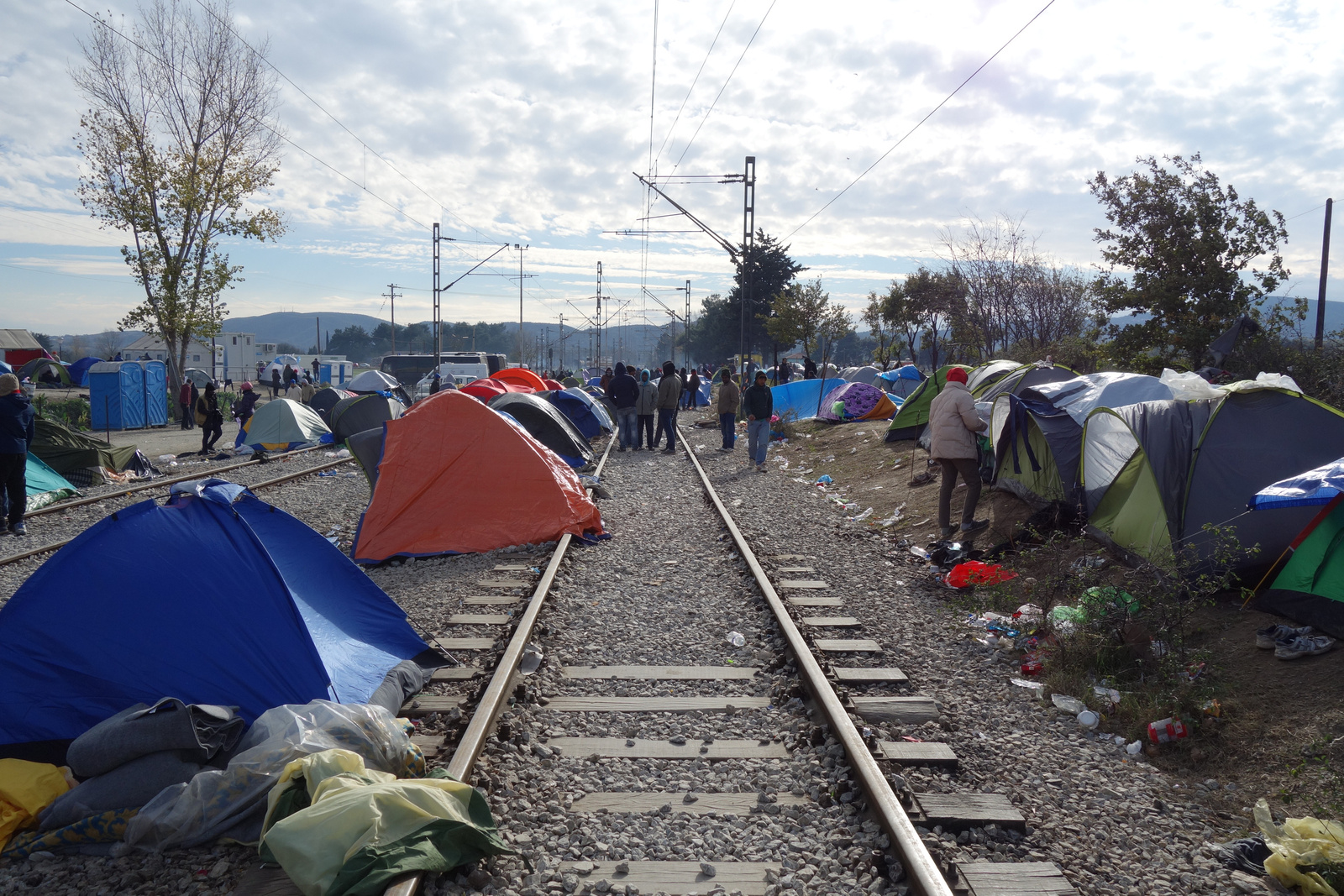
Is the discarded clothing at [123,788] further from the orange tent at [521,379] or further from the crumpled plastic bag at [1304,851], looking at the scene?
the orange tent at [521,379]

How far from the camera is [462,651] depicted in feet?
19.0

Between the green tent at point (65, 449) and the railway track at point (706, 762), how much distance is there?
1168cm

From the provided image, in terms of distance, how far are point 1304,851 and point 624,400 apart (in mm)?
16464

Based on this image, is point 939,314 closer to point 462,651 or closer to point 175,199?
point 175,199

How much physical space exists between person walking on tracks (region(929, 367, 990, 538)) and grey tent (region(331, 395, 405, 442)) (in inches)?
611

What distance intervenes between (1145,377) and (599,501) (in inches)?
282

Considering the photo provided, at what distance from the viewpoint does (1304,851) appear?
3.21 meters

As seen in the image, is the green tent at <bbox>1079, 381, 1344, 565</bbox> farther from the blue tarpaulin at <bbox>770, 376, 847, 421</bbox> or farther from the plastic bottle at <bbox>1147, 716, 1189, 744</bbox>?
the blue tarpaulin at <bbox>770, 376, 847, 421</bbox>

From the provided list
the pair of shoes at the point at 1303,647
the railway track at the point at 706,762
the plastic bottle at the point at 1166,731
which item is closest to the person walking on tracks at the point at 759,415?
the railway track at the point at 706,762

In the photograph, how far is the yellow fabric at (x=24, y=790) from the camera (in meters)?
3.50

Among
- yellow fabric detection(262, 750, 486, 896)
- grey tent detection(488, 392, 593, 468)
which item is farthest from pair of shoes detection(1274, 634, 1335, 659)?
grey tent detection(488, 392, 593, 468)

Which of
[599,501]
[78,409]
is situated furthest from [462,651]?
[78,409]

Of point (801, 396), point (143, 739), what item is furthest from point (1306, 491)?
point (801, 396)

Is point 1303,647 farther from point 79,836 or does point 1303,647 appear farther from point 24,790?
point 24,790
